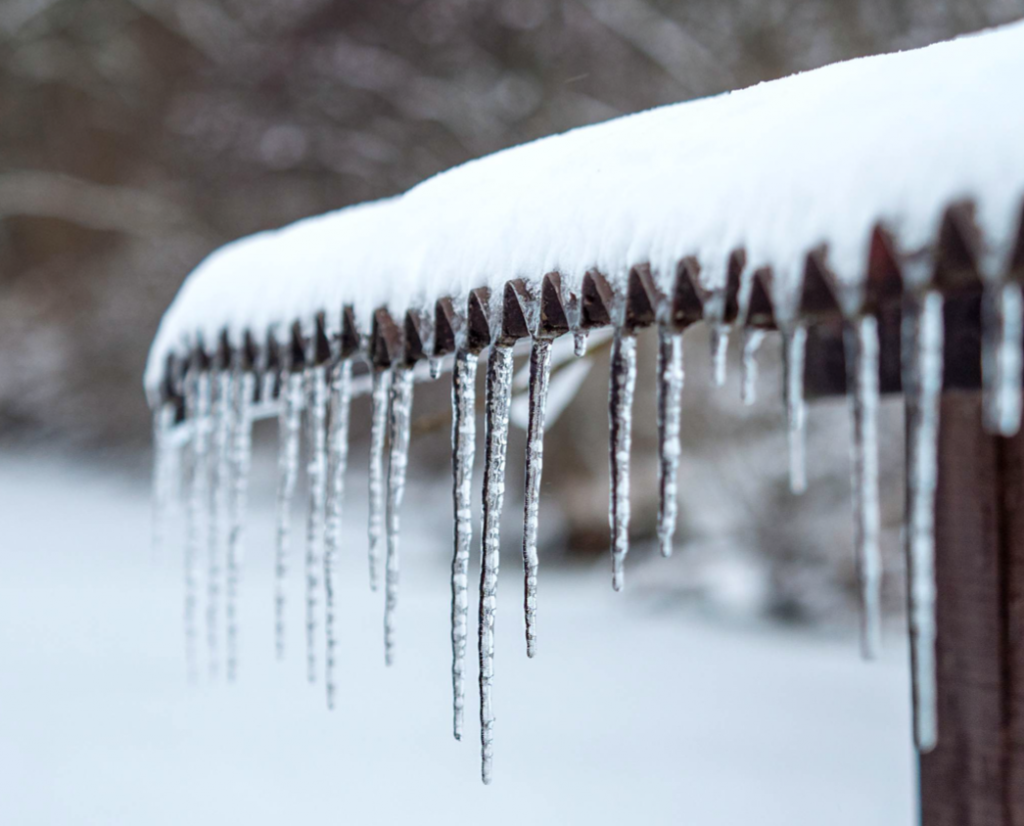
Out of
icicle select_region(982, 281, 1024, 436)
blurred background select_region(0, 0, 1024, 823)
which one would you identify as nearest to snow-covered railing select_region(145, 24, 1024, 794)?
icicle select_region(982, 281, 1024, 436)

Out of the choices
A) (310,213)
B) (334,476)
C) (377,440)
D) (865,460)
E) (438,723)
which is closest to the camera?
(865,460)

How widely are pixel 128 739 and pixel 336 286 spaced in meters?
2.75

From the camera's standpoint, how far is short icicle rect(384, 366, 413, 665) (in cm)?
154

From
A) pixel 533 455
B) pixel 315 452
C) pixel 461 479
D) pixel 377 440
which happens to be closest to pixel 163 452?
pixel 315 452

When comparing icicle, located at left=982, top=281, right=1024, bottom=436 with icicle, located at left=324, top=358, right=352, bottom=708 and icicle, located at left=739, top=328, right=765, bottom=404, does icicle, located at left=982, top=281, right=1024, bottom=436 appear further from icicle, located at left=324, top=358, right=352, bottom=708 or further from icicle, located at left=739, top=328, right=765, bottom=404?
icicle, located at left=324, top=358, right=352, bottom=708

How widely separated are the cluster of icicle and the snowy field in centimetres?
111

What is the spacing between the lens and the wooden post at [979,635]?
1175 millimetres

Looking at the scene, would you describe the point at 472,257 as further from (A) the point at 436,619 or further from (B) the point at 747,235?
(A) the point at 436,619

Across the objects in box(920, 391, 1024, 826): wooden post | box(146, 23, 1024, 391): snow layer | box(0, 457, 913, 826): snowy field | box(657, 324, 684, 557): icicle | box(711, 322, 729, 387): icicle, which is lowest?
box(0, 457, 913, 826): snowy field

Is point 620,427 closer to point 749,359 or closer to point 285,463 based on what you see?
point 749,359

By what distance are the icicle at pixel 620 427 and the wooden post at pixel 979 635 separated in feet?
1.74

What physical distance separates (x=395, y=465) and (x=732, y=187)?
0.93 metres

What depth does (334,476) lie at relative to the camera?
1.77 metres

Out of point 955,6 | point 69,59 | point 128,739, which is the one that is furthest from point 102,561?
point 955,6
